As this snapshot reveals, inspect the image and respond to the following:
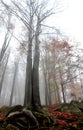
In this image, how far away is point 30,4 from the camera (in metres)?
9.02

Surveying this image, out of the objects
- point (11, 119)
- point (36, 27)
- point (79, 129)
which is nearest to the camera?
point (79, 129)

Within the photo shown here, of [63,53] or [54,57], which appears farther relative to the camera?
[54,57]

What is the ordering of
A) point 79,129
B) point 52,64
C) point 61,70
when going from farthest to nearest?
point 52,64
point 61,70
point 79,129

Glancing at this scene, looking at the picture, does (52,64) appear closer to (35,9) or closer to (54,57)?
(54,57)

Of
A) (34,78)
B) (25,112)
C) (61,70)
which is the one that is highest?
(61,70)

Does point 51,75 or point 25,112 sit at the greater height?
point 51,75

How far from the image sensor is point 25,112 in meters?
5.27

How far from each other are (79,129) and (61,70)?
42.8 ft

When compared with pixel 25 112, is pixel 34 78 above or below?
above

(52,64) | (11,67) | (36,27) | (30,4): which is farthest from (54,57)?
(11,67)

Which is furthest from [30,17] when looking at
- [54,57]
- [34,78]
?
[54,57]

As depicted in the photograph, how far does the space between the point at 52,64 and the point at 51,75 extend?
65.0 inches

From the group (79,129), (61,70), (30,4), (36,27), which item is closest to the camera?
(79,129)

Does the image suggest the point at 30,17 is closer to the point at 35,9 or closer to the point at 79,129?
the point at 35,9
